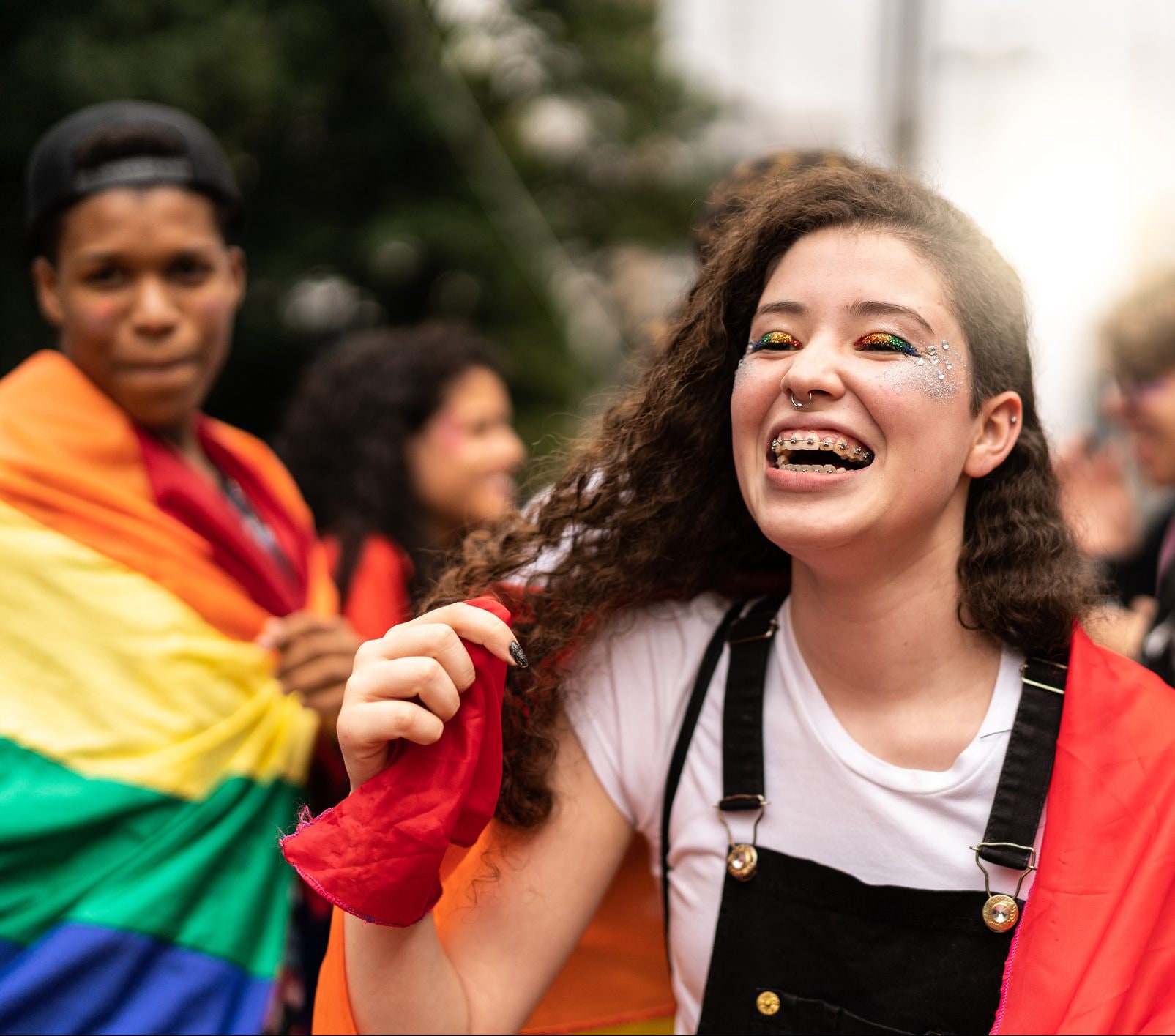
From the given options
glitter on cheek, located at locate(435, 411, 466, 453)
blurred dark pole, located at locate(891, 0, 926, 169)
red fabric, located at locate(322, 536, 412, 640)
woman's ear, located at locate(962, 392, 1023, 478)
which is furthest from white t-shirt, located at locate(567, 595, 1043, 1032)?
blurred dark pole, located at locate(891, 0, 926, 169)

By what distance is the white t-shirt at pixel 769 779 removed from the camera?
1.73 metres

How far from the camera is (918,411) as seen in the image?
1.70 m

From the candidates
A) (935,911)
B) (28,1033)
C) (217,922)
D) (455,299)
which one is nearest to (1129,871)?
(935,911)

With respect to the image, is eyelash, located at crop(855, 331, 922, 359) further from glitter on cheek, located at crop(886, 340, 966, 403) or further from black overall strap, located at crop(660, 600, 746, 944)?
black overall strap, located at crop(660, 600, 746, 944)

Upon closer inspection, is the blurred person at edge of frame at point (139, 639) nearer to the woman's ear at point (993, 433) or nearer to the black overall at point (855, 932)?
the black overall at point (855, 932)

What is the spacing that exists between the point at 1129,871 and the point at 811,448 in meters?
0.71

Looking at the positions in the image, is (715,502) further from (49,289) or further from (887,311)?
(49,289)

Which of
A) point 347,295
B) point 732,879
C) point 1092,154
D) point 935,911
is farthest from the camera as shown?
point 347,295

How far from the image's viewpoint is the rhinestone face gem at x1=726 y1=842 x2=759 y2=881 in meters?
1.80

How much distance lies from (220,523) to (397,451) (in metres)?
1.39

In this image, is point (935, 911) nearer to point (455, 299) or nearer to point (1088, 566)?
point (1088, 566)

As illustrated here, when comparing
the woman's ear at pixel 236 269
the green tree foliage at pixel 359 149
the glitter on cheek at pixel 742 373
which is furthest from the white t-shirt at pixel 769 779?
the green tree foliage at pixel 359 149

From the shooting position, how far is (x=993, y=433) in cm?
184

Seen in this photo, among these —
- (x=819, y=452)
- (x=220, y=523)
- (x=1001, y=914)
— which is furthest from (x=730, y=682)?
(x=220, y=523)
